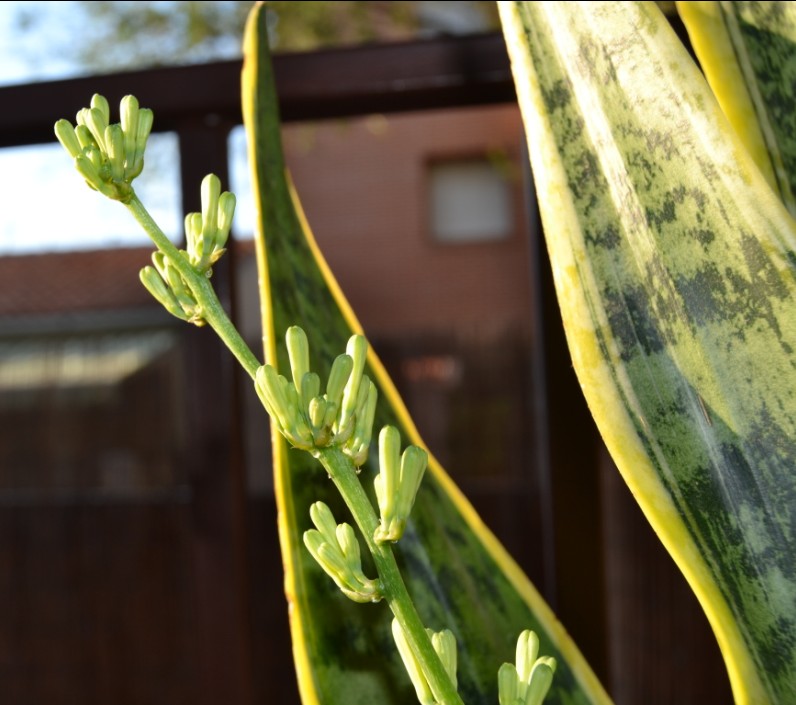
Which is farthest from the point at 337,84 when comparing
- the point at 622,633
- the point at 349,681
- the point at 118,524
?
the point at 118,524

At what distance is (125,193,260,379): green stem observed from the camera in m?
0.17

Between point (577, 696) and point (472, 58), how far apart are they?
0.30 metres

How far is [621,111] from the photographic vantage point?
25 centimetres

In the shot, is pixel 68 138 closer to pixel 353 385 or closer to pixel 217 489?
pixel 353 385

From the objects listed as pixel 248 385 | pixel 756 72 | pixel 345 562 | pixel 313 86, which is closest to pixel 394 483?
pixel 345 562

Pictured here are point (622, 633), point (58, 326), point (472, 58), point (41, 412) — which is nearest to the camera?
point (472, 58)

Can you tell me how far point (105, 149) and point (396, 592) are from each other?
4.2 inches

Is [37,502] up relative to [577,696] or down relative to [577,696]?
down

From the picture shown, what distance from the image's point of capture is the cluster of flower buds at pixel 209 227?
183 mm

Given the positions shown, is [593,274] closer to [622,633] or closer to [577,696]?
[577,696]

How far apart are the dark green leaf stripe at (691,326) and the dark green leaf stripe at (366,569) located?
74 millimetres

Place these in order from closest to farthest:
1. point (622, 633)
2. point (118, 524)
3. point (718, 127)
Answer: point (718, 127) → point (622, 633) → point (118, 524)

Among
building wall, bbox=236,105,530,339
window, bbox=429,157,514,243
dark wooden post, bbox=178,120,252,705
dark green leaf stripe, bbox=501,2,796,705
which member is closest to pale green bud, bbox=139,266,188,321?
dark green leaf stripe, bbox=501,2,796,705

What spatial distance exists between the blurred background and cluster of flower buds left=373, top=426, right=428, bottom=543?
211mm
